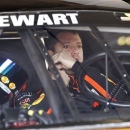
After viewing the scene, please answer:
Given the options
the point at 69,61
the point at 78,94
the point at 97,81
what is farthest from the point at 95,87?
the point at 69,61

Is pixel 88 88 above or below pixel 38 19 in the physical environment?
below

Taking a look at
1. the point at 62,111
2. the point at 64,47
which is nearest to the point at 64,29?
the point at 64,47

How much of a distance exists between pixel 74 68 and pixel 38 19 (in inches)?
14.4

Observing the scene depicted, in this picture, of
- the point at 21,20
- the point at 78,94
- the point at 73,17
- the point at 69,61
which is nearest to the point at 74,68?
the point at 69,61

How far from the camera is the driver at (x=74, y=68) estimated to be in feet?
9.08

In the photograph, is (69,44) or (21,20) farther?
(69,44)

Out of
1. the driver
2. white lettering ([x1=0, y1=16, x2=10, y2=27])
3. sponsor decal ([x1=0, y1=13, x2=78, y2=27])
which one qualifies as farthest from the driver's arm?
white lettering ([x1=0, y1=16, x2=10, y2=27])

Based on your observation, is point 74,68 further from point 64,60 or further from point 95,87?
point 95,87

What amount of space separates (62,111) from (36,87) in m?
0.47

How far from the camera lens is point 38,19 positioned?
2738 millimetres

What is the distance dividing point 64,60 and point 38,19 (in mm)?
291

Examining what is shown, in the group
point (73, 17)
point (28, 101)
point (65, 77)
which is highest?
point (73, 17)

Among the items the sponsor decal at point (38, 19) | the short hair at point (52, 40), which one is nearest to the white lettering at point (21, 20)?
the sponsor decal at point (38, 19)

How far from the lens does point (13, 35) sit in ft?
8.97
